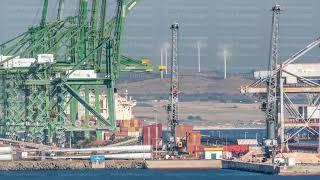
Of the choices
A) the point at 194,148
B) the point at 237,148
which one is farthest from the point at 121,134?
the point at 194,148

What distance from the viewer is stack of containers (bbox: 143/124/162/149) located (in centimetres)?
10984

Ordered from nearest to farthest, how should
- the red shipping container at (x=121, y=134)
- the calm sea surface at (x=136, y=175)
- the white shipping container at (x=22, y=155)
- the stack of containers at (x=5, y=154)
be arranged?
the calm sea surface at (x=136, y=175) → the stack of containers at (x=5, y=154) → the white shipping container at (x=22, y=155) → the red shipping container at (x=121, y=134)

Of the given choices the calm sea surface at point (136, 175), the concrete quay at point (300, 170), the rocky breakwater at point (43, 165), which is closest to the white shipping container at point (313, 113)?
the calm sea surface at point (136, 175)

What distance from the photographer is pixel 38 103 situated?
4466 inches

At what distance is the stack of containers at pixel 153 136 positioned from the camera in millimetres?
109838

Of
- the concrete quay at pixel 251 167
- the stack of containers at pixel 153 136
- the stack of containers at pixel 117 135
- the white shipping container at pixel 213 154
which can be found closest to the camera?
the concrete quay at pixel 251 167

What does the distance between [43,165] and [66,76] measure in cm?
1106

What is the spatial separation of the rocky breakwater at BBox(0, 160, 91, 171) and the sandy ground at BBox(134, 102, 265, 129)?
50.8 m

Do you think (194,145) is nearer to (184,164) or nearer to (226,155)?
(226,155)

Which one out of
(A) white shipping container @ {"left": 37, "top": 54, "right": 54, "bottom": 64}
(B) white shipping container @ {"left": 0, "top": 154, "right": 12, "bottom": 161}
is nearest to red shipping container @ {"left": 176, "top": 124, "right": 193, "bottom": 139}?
(A) white shipping container @ {"left": 37, "top": 54, "right": 54, "bottom": 64}

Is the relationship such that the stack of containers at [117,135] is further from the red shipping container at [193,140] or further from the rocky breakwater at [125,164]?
the rocky breakwater at [125,164]

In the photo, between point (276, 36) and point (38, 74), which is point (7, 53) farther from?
point (276, 36)

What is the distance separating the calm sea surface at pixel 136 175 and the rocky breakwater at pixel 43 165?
1757mm

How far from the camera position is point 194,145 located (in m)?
105
